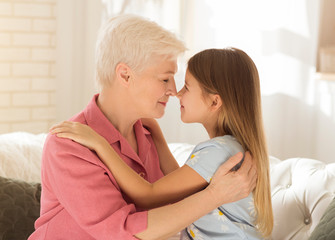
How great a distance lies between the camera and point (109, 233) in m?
1.65

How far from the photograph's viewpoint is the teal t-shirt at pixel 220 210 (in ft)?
5.86

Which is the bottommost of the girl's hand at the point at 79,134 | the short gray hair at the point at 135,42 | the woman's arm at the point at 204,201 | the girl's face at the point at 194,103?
the woman's arm at the point at 204,201

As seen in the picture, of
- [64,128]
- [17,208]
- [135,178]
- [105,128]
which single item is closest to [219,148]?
[135,178]

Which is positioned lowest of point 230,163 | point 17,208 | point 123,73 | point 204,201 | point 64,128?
point 17,208

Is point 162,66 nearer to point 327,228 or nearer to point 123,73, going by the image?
point 123,73

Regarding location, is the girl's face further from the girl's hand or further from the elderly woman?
the girl's hand

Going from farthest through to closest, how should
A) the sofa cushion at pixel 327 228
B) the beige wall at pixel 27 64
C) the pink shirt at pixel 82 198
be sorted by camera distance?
the beige wall at pixel 27 64
the sofa cushion at pixel 327 228
the pink shirt at pixel 82 198

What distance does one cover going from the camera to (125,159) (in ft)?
6.40

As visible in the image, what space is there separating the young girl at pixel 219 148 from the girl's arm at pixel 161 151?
308 millimetres

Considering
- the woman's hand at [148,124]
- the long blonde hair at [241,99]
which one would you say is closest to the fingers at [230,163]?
the long blonde hair at [241,99]

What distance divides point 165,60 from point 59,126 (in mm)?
437

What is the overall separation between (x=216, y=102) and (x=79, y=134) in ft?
1.65

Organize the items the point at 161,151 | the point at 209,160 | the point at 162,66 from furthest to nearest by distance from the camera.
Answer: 1. the point at 161,151
2. the point at 162,66
3. the point at 209,160

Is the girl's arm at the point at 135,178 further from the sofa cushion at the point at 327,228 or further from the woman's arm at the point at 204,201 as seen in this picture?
the sofa cushion at the point at 327,228
